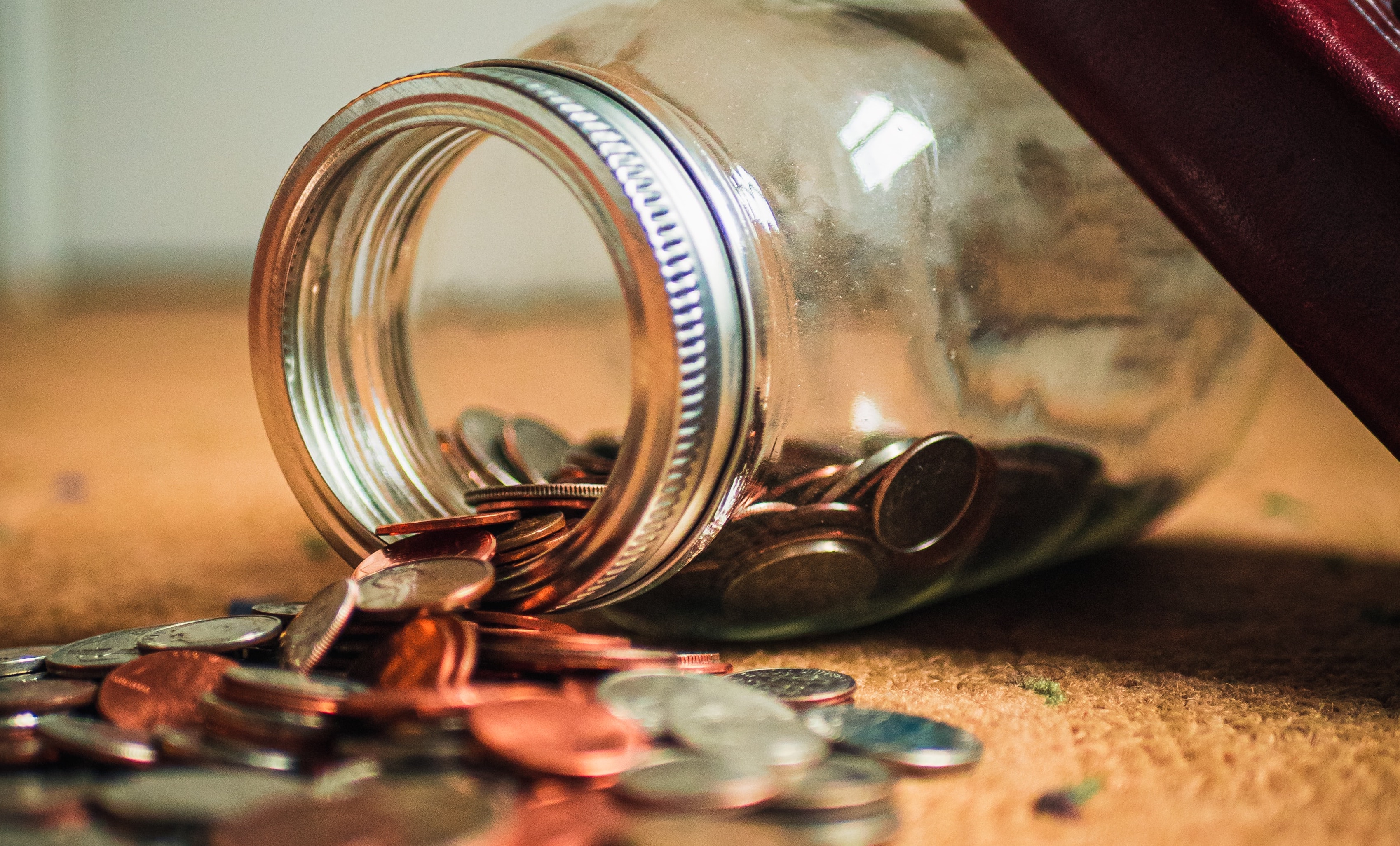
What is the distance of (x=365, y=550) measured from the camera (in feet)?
2.36

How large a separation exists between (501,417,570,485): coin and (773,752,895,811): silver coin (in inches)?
13.2

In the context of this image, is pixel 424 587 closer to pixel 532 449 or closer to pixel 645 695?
pixel 645 695

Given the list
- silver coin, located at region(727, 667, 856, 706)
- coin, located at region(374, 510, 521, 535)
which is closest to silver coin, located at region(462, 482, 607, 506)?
coin, located at region(374, 510, 521, 535)

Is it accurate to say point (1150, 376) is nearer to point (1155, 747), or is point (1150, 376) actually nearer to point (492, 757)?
point (1155, 747)

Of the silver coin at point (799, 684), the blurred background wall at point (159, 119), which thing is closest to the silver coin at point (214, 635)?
the silver coin at point (799, 684)

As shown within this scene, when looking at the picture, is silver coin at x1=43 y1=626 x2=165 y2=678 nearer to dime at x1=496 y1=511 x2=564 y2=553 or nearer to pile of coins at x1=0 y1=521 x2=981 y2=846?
pile of coins at x1=0 y1=521 x2=981 y2=846

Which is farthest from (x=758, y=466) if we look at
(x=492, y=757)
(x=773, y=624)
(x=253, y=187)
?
(x=253, y=187)

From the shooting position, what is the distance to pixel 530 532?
640mm

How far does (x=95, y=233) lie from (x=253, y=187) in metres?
0.62

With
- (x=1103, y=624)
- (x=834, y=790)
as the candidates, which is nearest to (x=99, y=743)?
(x=834, y=790)

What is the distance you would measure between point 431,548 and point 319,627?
94mm

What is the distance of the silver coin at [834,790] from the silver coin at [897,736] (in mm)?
37

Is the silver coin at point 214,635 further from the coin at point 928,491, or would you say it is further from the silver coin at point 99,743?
the coin at point 928,491

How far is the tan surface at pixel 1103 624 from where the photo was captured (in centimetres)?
52
